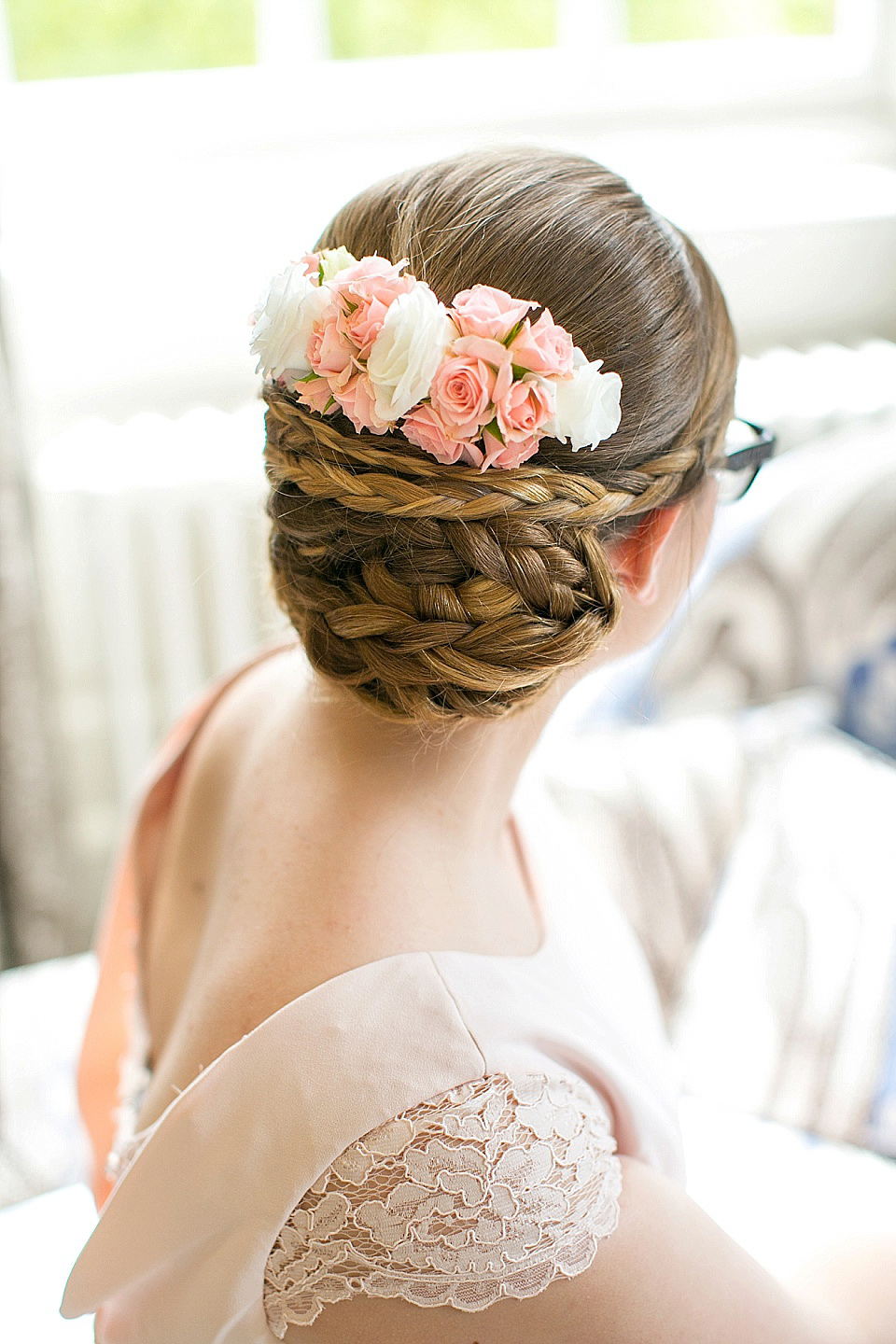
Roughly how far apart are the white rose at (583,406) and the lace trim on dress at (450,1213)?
38 centimetres

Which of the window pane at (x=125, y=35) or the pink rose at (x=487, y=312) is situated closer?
the pink rose at (x=487, y=312)

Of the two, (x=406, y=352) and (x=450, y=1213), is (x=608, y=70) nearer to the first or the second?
(x=406, y=352)

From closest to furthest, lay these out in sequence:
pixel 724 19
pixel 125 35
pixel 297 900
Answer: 1. pixel 297 900
2. pixel 125 35
3. pixel 724 19

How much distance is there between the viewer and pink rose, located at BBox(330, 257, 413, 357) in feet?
2.20

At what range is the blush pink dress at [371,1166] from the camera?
0.66m

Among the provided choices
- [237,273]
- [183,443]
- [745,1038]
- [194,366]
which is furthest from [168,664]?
[745,1038]

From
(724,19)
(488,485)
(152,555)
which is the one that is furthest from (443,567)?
(724,19)

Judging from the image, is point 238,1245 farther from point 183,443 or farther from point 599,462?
point 183,443

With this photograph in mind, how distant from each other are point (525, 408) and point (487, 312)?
2.4 inches

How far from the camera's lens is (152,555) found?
6.09 ft

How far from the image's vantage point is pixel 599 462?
2.40ft

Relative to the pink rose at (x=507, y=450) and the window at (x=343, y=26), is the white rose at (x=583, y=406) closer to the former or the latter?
the pink rose at (x=507, y=450)

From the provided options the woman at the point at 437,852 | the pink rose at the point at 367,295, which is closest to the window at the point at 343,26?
the woman at the point at 437,852

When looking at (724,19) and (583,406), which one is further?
(724,19)
